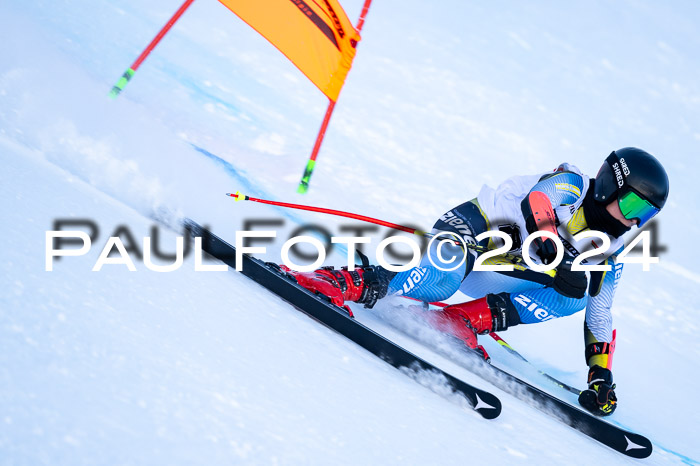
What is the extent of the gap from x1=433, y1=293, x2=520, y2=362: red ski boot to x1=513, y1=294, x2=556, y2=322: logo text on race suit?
0.17 feet

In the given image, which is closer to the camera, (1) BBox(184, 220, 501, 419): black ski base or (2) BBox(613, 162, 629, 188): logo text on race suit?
(1) BBox(184, 220, 501, 419): black ski base

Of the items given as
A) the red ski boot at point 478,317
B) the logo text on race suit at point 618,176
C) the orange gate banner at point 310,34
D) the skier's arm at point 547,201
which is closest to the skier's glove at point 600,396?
the red ski boot at point 478,317

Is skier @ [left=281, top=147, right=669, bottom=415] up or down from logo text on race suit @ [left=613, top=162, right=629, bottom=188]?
down

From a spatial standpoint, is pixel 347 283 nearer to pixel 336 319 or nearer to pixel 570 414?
pixel 336 319

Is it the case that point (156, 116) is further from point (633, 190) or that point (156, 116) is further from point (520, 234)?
point (633, 190)

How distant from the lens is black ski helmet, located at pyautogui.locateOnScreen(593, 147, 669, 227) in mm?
2465

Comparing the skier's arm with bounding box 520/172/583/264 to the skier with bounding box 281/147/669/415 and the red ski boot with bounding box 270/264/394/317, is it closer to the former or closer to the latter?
the skier with bounding box 281/147/669/415

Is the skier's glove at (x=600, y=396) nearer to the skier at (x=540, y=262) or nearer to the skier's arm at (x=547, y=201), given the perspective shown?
the skier at (x=540, y=262)

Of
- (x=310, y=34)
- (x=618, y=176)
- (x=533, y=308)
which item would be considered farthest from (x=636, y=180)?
(x=310, y=34)

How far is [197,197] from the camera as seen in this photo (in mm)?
3164

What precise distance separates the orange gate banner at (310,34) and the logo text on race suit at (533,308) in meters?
1.36

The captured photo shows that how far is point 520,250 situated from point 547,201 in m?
0.37

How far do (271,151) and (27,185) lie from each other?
2937 mm

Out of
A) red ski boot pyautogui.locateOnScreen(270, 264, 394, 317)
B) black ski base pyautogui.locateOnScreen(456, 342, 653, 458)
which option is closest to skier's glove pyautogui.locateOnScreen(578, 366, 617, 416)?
black ski base pyautogui.locateOnScreen(456, 342, 653, 458)
